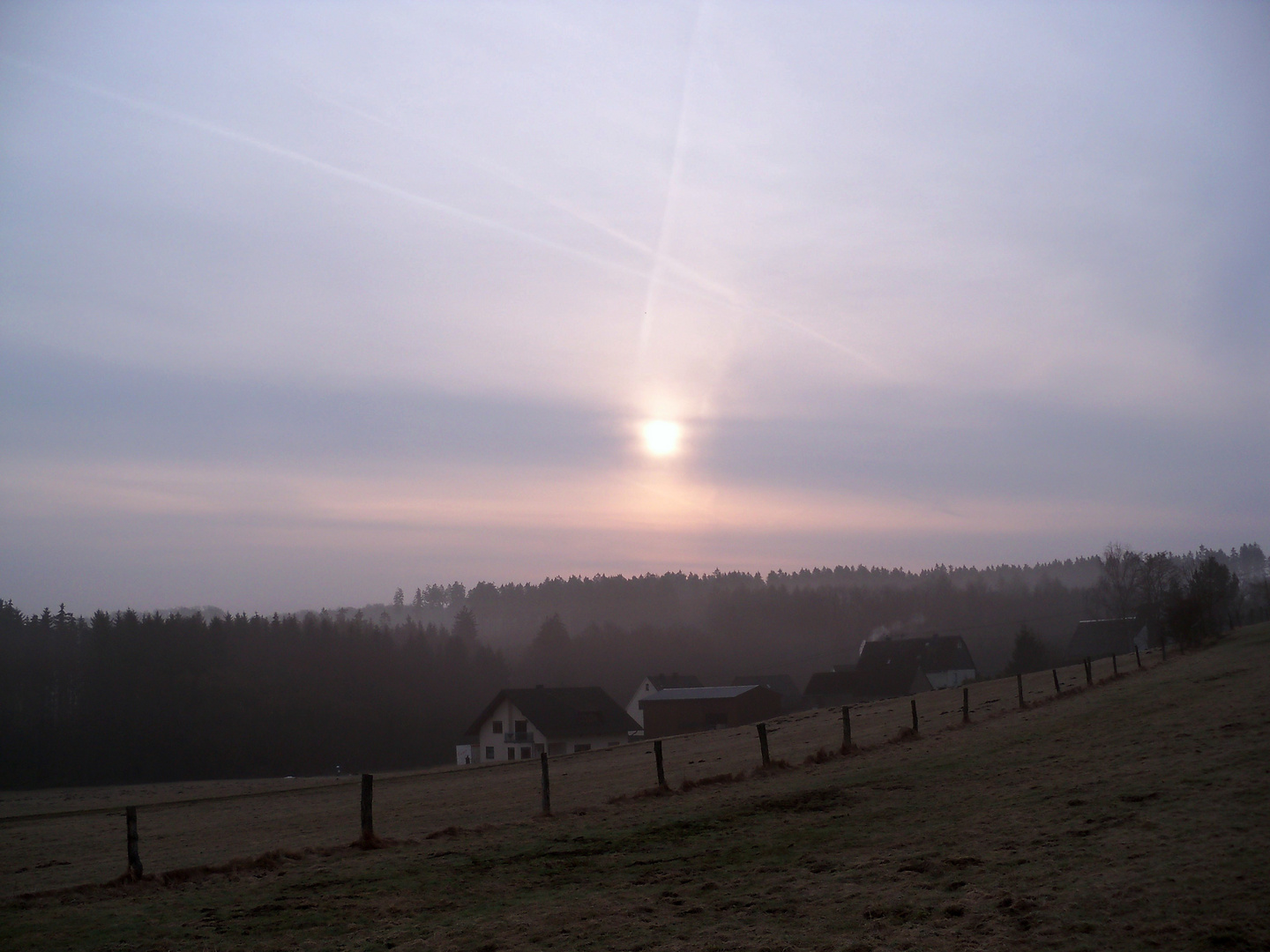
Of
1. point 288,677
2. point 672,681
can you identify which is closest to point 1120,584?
point 672,681

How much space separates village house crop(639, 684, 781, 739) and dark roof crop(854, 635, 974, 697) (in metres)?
14.6

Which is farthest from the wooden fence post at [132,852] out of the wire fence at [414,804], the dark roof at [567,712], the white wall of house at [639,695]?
the white wall of house at [639,695]

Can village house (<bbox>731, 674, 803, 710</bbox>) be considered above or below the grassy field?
below

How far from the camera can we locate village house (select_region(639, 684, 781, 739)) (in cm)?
8869

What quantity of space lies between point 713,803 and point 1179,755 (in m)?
8.62

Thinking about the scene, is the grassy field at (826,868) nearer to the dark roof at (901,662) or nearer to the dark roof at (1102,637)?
the dark roof at (901,662)

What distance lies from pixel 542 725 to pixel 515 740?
116 inches

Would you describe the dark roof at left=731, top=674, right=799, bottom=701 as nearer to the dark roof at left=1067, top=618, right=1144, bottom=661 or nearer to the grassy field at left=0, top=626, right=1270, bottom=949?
the dark roof at left=1067, top=618, right=1144, bottom=661

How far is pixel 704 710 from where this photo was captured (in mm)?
89312

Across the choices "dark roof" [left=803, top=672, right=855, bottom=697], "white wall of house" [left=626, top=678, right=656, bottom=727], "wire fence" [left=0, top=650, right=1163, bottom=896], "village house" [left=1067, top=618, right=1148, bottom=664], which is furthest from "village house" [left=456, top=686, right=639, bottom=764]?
"village house" [left=1067, top=618, right=1148, bottom=664]

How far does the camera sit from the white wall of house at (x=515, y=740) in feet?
264

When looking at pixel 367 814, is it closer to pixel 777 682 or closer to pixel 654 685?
pixel 654 685

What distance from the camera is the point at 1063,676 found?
52125 millimetres

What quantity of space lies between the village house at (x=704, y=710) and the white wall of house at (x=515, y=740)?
5.93 metres
